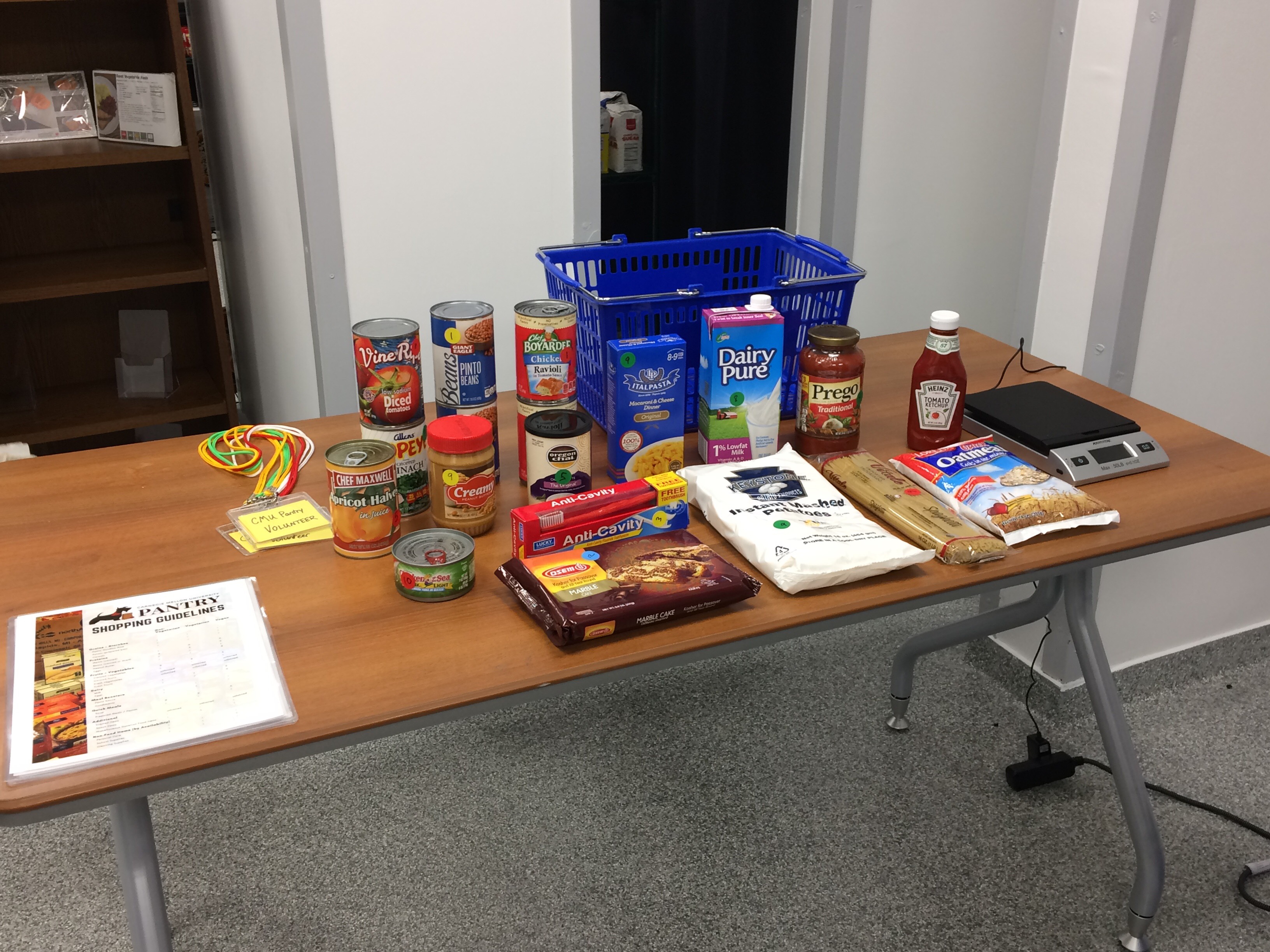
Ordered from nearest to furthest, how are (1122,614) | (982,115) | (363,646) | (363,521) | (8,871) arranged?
(363,646)
(363,521)
(8,871)
(1122,614)
(982,115)

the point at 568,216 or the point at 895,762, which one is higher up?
the point at 568,216

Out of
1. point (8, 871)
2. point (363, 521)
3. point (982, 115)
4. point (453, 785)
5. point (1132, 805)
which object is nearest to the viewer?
point (363, 521)

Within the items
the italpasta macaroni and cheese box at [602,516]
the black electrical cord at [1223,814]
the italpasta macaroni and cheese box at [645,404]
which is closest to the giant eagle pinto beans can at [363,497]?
the italpasta macaroni and cheese box at [602,516]

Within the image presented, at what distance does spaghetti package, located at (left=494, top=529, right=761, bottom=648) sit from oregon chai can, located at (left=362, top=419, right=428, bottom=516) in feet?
0.58

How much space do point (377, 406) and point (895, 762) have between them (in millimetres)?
1323

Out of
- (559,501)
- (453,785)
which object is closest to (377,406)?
(559,501)

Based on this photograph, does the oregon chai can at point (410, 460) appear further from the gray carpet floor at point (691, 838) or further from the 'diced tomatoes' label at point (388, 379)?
the gray carpet floor at point (691, 838)

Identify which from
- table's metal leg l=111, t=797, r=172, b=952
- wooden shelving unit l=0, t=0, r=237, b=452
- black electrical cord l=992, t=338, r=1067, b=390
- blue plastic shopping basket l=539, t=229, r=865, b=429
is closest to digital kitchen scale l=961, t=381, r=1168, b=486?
black electrical cord l=992, t=338, r=1067, b=390

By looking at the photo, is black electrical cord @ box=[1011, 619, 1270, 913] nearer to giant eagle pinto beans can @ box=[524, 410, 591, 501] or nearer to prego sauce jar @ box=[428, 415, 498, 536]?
giant eagle pinto beans can @ box=[524, 410, 591, 501]

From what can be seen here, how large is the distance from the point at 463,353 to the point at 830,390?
0.49 m

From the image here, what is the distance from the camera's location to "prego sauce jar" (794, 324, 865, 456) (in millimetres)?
1388

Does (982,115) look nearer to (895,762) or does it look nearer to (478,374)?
(895,762)

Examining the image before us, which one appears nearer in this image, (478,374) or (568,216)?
(478,374)

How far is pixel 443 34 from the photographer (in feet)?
6.58
